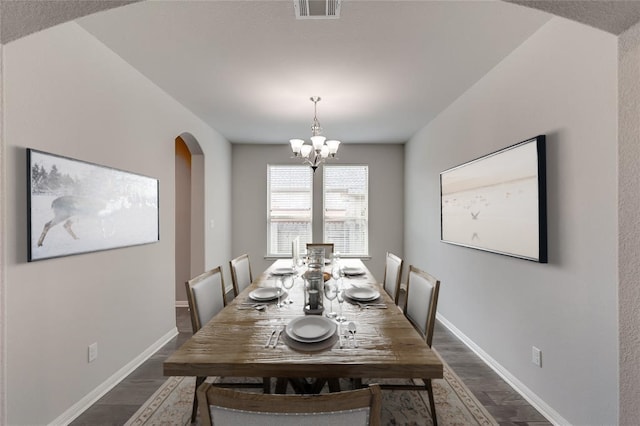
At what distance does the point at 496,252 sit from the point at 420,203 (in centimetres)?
200

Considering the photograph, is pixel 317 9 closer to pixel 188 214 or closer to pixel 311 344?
pixel 311 344

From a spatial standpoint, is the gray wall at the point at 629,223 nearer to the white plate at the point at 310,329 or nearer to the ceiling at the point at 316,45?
the ceiling at the point at 316,45

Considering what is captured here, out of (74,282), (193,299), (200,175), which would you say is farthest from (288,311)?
(200,175)

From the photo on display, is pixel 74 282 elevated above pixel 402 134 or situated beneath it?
situated beneath

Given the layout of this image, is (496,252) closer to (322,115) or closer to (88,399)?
(322,115)

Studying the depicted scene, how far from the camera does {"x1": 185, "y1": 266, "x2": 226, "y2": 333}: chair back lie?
67.7 inches

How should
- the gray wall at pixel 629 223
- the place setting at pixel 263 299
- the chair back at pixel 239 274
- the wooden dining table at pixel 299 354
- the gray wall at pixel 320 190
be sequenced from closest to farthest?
the gray wall at pixel 629 223, the wooden dining table at pixel 299 354, the place setting at pixel 263 299, the chair back at pixel 239 274, the gray wall at pixel 320 190

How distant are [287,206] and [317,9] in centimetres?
378

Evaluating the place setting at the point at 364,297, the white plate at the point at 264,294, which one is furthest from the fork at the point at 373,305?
the white plate at the point at 264,294

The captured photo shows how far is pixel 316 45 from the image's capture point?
82.9 inches

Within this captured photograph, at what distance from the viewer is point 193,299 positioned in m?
1.73

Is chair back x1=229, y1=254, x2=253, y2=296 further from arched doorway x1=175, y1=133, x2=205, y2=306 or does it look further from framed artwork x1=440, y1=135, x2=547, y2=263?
framed artwork x1=440, y1=135, x2=547, y2=263

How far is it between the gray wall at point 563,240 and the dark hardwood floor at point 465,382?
0.12m

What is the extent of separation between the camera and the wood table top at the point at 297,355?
113 cm
